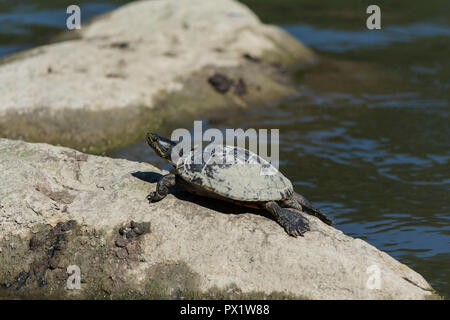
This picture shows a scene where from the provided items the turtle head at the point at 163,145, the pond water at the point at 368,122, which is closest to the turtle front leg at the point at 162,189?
the turtle head at the point at 163,145

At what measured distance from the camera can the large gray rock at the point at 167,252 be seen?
4.49m

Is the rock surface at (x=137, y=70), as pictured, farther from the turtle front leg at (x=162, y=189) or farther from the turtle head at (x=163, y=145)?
the turtle front leg at (x=162, y=189)

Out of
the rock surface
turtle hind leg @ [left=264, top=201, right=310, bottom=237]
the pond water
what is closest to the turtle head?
turtle hind leg @ [left=264, top=201, right=310, bottom=237]

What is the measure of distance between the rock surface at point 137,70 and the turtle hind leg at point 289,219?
3.73 meters

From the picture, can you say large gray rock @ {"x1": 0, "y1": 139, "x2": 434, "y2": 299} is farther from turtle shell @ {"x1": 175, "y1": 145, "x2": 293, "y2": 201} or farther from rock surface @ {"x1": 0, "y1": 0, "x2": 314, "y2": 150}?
rock surface @ {"x1": 0, "y1": 0, "x2": 314, "y2": 150}

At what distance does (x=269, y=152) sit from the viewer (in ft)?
26.1

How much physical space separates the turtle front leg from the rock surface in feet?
10.4

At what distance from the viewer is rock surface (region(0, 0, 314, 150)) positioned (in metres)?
8.09

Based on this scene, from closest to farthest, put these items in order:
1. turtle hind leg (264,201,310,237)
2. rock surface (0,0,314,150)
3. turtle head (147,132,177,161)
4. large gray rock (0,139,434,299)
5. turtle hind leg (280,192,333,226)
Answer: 1. large gray rock (0,139,434,299)
2. turtle hind leg (264,201,310,237)
3. turtle hind leg (280,192,333,226)
4. turtle head (147,132,177,161)
5. rock surface (0,0,314,150)

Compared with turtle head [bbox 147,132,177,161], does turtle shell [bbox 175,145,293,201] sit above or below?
below

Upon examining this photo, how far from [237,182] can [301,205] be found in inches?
30.1
